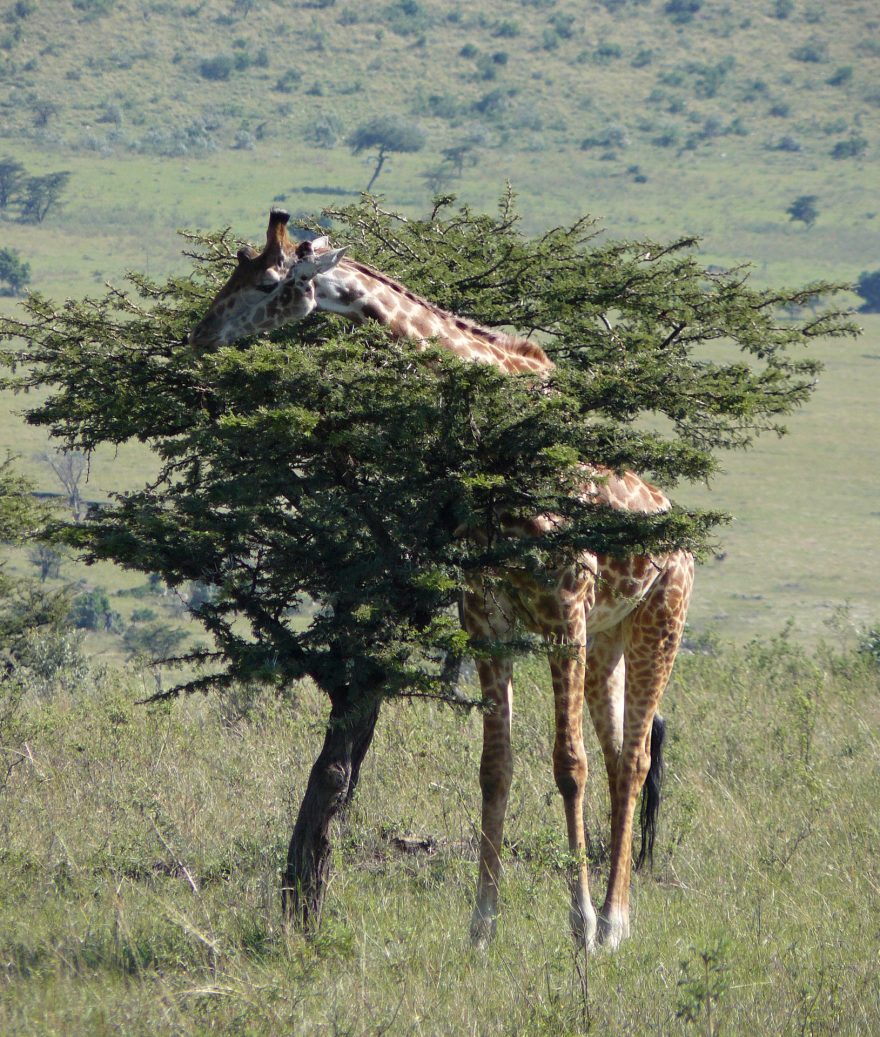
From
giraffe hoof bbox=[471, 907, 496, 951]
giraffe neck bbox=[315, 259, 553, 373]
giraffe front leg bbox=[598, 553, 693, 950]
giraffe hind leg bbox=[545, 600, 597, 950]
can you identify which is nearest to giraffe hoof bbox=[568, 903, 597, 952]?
giraffe hind leg bbox=[545, 600, 597, 950]

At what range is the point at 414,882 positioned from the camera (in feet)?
24.6

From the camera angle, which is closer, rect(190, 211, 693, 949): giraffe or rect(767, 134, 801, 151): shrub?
rect(190, 211, 693, 949): giraffe

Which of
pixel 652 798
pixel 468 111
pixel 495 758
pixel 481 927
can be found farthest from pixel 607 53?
pixel 481 927

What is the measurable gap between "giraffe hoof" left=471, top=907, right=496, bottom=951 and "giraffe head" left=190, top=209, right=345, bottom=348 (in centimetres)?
293

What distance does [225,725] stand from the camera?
10.5 m

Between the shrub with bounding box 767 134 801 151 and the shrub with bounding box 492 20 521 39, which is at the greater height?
the shrub with bounding box 767 134 801 151

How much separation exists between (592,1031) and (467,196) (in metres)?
85.1

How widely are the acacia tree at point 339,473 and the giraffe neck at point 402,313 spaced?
0.15 metres

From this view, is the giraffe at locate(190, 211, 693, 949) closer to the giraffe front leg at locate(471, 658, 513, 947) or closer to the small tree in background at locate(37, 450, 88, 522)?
the giraffe front leg at locate(471, 658, 513, 947)

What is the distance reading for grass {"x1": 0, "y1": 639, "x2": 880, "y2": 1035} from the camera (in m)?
5.48

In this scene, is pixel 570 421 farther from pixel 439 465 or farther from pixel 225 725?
pixel 225 725

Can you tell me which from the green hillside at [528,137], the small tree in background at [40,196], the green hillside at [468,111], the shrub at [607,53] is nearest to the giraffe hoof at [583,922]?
the green hillside at [528,137]

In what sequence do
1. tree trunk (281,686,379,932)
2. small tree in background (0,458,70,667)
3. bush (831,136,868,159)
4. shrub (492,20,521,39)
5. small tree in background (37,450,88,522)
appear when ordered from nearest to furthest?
tree trunk (281,686,379,932) → small tree in background (0,458,70,667) → small tree in background (37,450,88,522) → bush (831,136,868,159) → shrub (492,20,521,39)

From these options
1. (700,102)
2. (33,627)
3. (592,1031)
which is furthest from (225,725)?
(700,102)
